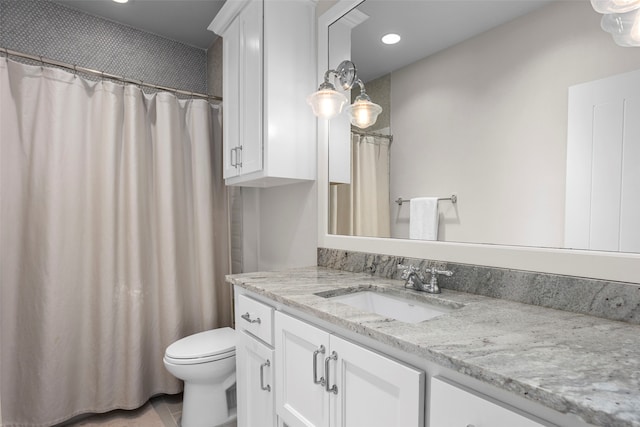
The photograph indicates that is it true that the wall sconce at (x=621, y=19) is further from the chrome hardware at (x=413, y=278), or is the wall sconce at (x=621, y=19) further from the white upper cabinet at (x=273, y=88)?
the white upper cabinet at (x=273, y=88)

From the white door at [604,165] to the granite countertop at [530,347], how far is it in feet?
0.78

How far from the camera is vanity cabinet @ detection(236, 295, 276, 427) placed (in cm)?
126

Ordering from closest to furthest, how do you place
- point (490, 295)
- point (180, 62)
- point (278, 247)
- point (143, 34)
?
1. point (490, 295)
2. point (278, 247)
3. point (143, 34)
4. point (180, 62)

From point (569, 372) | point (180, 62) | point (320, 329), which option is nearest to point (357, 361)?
point (320, 329)

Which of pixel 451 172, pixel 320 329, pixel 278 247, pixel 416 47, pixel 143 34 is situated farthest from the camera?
pixel 143 34

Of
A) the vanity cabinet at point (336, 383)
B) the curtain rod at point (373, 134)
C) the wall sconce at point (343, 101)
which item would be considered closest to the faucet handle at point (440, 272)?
the vanity cabinet at point (336, 383)

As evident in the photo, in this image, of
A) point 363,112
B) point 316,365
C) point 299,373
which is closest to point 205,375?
point 299,373

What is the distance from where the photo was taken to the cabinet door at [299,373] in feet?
3.26

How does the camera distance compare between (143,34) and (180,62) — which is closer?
(143,34)

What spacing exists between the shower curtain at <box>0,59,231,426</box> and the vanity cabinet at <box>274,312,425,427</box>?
1255 millimetres

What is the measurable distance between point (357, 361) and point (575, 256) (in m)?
0.69

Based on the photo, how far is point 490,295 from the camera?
1.10 meters

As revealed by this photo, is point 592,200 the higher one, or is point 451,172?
point 451,172

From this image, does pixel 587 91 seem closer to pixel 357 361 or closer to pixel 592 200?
pixel 592 200
